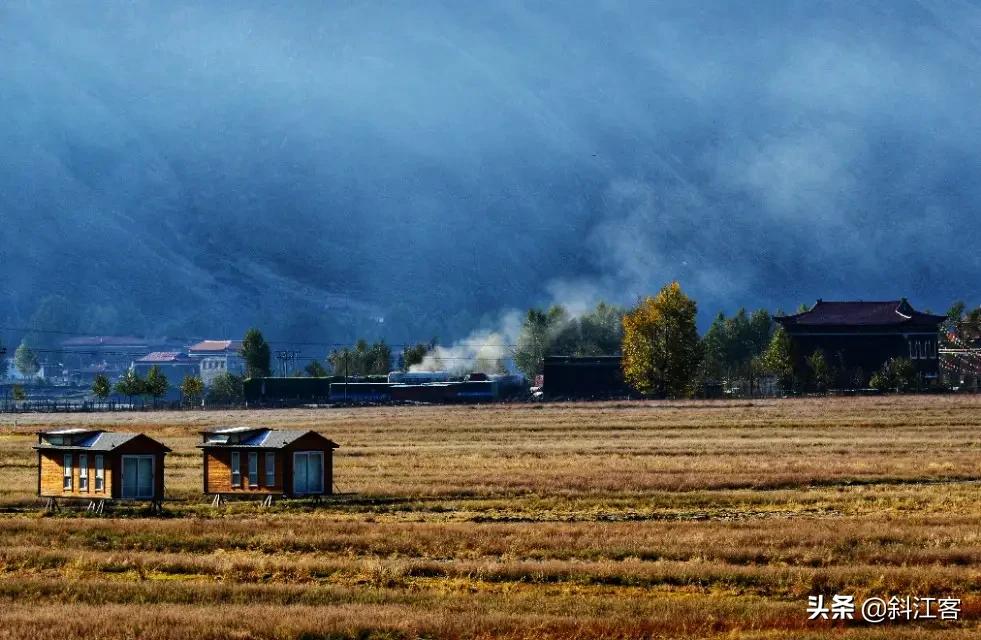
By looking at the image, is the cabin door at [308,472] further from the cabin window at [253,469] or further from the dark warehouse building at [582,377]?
the dark warehouse building at [582,377]

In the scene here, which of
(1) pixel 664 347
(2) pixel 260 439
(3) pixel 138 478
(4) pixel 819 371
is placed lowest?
(3) pixel 138 478

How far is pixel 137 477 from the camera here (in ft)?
185

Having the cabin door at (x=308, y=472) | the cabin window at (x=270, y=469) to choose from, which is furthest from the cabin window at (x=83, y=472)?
the cabin door at (x=308, y=472)

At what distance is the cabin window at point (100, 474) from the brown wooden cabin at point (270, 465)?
365 centimetres

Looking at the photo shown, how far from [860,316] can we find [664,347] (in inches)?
1671

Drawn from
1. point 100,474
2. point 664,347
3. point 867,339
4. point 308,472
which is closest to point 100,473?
point 100,474

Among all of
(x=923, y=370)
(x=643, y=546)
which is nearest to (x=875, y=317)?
(x=923, y=370)

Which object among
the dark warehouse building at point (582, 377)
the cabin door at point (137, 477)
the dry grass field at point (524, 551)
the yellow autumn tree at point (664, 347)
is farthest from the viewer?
the dark warehouse building at point (582, 377)

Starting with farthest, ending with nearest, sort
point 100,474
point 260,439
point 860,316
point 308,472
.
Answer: point 860,316 → point 260,439 → point 308,472 → point 100,474

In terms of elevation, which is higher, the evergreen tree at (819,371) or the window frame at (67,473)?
the evergreen tree at (819,371)

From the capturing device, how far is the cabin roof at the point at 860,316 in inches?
7608

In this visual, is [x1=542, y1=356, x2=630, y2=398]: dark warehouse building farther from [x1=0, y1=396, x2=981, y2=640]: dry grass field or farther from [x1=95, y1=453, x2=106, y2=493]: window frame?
[x1=95, y1=453, x2=106, y2=493]: window frame

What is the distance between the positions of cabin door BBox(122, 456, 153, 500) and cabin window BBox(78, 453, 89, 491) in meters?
1.65

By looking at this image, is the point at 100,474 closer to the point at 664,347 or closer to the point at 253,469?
the point at 253,469
